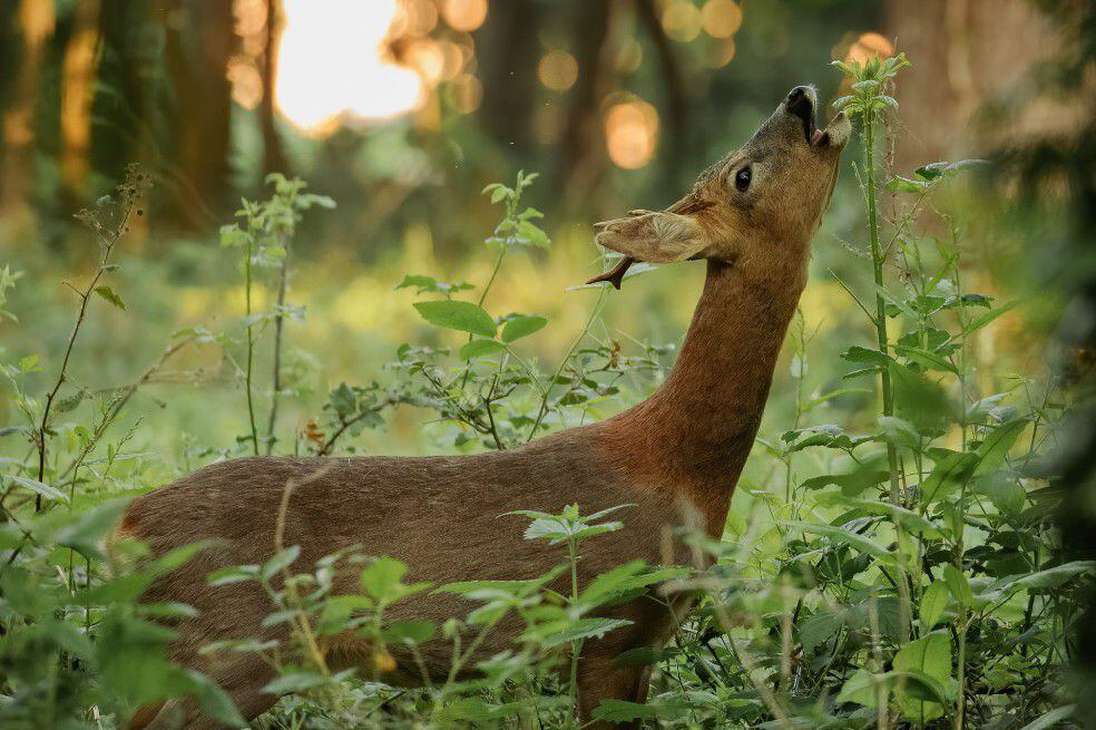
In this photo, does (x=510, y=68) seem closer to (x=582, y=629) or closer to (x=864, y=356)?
(x=864, y=356)

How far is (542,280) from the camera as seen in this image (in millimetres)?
9812

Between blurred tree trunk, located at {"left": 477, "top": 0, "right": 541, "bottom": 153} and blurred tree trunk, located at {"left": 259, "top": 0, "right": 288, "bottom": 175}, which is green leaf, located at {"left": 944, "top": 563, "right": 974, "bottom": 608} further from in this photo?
blurred tree trunk, located at {"left": 477, "top": 0, "right": 541, "bottom": 153}

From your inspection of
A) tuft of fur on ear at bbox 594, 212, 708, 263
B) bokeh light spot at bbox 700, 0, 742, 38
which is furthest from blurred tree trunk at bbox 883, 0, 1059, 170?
bokeh light spot at bbox 700, 0, 742, 38

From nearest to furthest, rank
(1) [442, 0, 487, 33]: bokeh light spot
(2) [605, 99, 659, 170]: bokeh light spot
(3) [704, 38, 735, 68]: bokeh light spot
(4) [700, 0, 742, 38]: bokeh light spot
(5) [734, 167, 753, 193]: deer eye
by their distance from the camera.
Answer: (5) [734, 167, 753, 193]: deer eye, (2) [605, 99, 659, 170]: bokeh light spot, (1) [442, 0, 487, 33]: bokeh light spot, (3) [704, 38, 735, 68]: bokeh light spot, (4) [700, 0, 742, 38]: bokeh light spot

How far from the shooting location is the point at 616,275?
323 cm

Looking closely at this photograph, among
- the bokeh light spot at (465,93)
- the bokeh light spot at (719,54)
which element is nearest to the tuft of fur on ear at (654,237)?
the bokeh light spot at (465,93)

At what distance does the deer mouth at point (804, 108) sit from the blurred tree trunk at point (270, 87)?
5.97 m

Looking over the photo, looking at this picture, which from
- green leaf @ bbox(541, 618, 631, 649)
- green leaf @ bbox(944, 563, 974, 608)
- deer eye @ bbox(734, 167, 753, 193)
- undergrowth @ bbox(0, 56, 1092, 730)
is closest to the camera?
undergrowth @ bbox(0, 56, 1092, 730)

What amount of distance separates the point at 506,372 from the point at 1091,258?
83.6 inches

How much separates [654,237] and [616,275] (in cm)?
15

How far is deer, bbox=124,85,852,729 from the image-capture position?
2895 millimetres

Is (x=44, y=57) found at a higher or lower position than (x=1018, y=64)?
higher

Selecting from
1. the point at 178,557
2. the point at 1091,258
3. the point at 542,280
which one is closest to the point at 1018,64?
the point at 542,280

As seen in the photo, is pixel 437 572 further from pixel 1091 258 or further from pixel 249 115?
pixel 249 115
